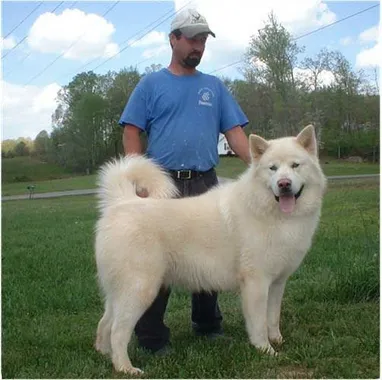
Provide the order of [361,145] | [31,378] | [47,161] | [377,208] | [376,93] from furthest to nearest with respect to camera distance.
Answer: [47,161] → [361,145] → [376,93] → [377,208] → [31,378]

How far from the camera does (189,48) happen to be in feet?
14.0

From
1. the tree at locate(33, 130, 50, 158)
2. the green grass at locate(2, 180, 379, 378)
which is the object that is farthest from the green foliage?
the green grass at locate(2, 180, 379, 378)

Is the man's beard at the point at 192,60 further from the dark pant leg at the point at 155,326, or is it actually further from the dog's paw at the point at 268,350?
the dog's paw at the point at 268,350

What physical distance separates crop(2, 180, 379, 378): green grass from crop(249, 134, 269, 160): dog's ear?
1.42 metres

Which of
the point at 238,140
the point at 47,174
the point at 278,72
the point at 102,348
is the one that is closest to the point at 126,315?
the point at 102,348

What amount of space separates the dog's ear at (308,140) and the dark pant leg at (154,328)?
1.55m

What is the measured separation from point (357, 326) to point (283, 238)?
44.7 inches

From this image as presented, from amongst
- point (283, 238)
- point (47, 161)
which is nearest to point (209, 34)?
point (283, 238)

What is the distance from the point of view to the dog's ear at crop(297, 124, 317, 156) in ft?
12.9

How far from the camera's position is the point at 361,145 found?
1505 inches

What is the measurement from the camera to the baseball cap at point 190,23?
420 cm

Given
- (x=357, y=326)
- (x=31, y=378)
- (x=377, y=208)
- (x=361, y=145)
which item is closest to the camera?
(x=31, y=378)

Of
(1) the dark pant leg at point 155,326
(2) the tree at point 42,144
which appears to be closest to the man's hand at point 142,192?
(1) the dark pant leg at point 155,326

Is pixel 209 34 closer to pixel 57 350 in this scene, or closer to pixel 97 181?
pixel 97 181
